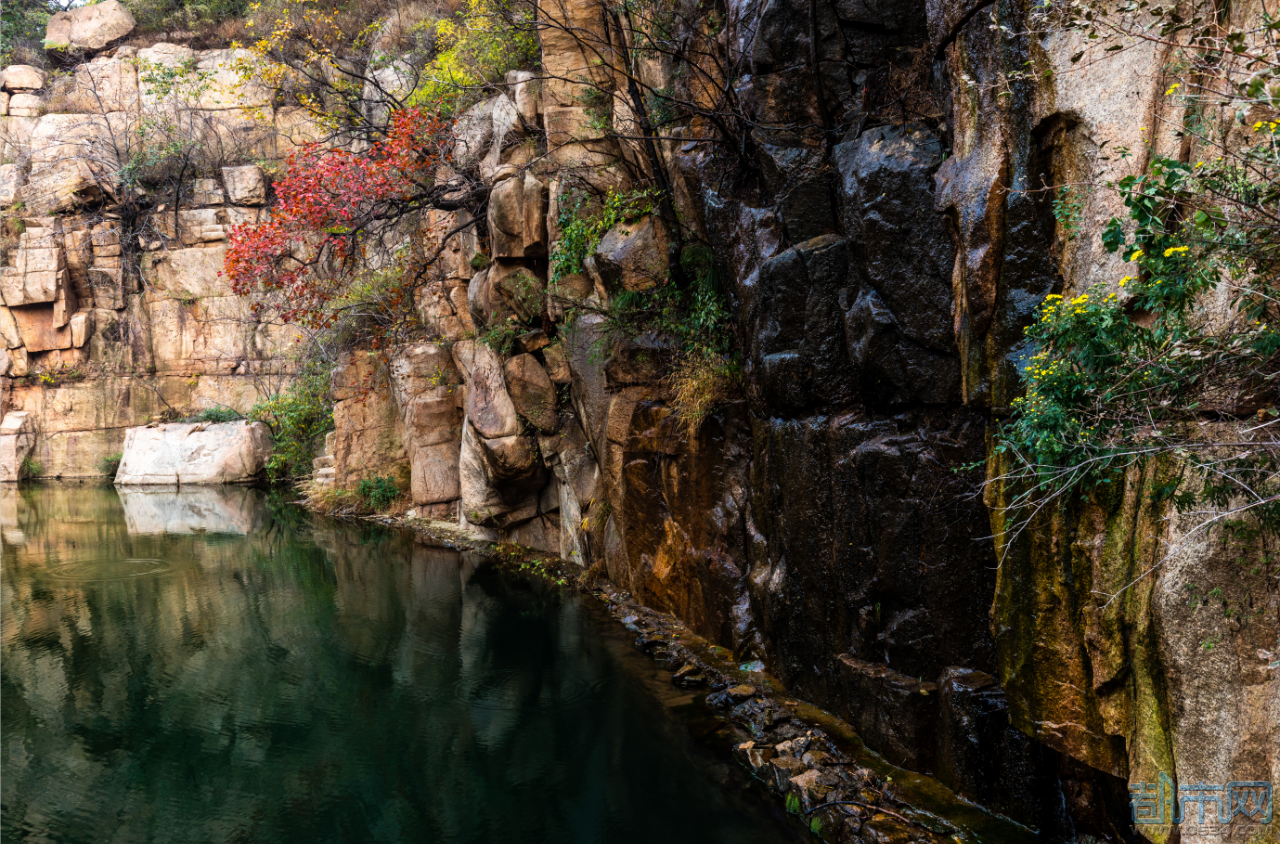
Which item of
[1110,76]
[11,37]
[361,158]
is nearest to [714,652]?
[1110,76]

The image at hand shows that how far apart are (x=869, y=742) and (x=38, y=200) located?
27863 millimetres

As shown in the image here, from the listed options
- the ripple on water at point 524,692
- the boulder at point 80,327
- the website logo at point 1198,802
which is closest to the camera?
the website logo at point 1198,802

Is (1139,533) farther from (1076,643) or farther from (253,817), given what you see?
(253,817)

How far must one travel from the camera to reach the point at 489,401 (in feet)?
43.3

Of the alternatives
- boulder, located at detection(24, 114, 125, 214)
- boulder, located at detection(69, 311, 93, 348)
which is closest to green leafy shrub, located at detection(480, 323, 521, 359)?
boulder, located at detection(69, 311, 93, 348)

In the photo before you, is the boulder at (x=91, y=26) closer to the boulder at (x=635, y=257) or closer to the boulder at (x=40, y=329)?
the boulder at (x=40, y=329)

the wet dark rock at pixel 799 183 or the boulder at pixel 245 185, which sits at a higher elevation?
the boulder at pixel 245 185

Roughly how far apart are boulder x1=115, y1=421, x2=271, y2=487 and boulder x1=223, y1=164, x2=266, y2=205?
21.8ft

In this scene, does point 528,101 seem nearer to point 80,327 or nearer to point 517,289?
point 517,289

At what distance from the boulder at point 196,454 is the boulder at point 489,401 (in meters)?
11.9

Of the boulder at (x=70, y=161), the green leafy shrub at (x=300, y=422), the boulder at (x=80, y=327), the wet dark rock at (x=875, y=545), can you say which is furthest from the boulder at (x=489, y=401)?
the boulder at (x=70, y=161)

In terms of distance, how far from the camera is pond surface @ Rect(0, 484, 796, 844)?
595 cm

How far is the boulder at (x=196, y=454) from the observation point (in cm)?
2239

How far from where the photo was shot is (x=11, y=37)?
26359 millimetres
